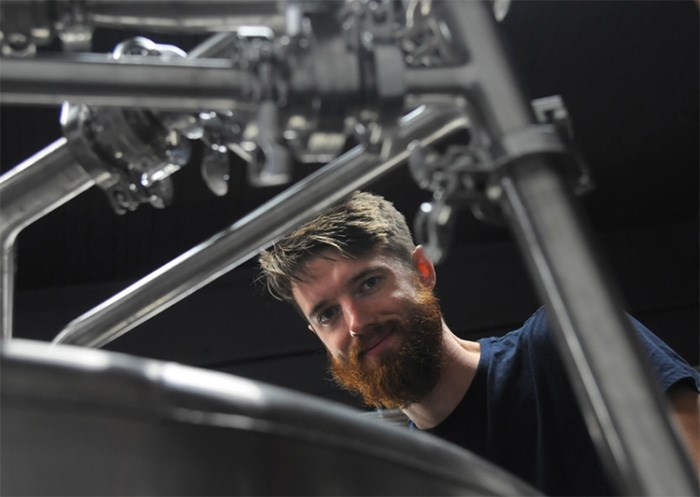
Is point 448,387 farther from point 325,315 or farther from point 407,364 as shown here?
point 325,315

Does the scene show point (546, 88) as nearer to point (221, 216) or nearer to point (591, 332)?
point (221, 216)

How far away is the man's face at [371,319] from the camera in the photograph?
1.44m

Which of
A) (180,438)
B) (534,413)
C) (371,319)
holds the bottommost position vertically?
(534,413)

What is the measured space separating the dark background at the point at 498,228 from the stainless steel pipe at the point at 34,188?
9.13 ft

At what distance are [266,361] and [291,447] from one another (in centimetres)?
429

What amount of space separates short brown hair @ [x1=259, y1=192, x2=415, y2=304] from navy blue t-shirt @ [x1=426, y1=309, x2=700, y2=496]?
23 cm

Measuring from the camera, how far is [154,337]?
4371 mm

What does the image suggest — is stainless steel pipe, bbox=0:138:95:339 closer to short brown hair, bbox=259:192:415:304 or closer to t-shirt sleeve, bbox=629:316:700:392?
t-shirt sleeve, bbox=629:316:700:392

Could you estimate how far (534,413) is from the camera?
47.7 inches

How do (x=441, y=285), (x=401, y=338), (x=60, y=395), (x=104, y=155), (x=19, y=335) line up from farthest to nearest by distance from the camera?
(x=441, y=285)
(x=19, y=335)
(x=401, y=338)
(x=104, y=155)
(x=60, y=395)

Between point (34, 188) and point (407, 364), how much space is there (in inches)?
39.2

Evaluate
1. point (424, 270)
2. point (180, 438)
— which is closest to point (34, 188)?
point (180, 438)

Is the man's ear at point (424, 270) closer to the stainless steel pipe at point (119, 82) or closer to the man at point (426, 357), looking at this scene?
the man at point (426, 357)

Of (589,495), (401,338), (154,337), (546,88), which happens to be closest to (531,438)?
(589,495)
